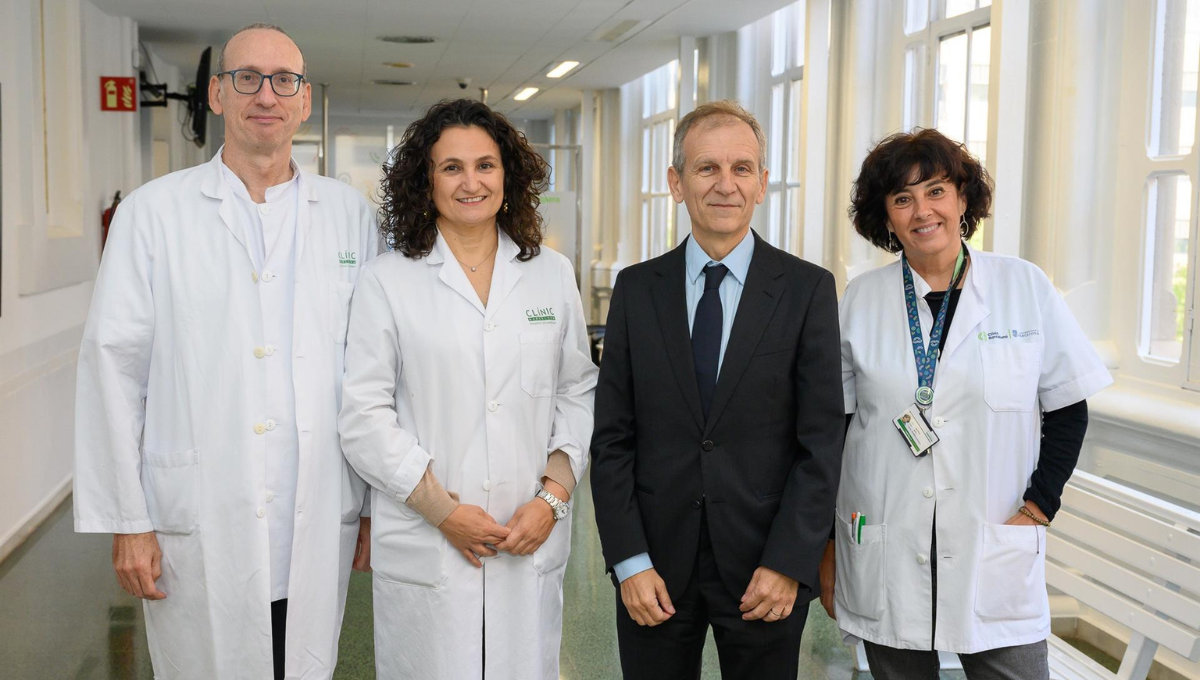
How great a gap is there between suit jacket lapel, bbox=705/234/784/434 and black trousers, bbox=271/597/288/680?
1.03 m

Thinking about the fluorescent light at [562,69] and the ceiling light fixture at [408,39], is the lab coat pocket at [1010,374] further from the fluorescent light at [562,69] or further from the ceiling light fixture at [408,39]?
the fluorescent light at [562,69]

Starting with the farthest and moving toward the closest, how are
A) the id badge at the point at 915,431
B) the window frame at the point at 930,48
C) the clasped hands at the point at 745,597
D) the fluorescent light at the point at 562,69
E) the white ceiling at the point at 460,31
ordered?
the fluorescent light at the point at 562,69 < the white ceiling at the point at 460,31 < the window frame at the point at 930,48 < the id badge at the point at 915,431 < the clasped hands at the point at 745,597

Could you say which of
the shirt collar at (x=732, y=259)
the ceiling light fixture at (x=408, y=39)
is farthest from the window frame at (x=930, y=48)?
the ceiling light fixture at (x=408, y=39)

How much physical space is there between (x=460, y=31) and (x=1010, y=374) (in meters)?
7.93

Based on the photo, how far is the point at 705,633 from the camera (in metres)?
2.09

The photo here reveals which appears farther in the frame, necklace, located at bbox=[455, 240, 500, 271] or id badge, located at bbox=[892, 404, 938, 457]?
necklace, located at bbox=[455, 240, 500, 271]

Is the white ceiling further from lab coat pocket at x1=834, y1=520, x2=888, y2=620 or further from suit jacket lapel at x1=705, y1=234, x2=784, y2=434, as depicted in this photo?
lab coat pocket at x1=834, y1=520, x2=888, y2=620

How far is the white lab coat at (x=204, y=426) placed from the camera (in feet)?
7.10

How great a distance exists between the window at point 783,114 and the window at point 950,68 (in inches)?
71.7

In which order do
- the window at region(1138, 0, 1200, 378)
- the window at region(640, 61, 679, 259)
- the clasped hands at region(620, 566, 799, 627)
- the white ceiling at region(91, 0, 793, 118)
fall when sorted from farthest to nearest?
the window at region(640, 61, 679, 259), the white ceiling at region(91, 0, 793, 118), the window at region(1138, 0, 1200, 378), the clasped hands at region(620, 566, 799, 627)

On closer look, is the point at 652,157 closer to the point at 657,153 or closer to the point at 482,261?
the point at 657,153

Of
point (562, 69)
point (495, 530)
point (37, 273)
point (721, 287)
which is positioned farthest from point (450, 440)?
point (562, 69)

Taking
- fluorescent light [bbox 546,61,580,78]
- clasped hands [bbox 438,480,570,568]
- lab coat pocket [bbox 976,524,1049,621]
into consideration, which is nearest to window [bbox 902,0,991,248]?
lab coat pocket [bbox 976,524,1049,621]

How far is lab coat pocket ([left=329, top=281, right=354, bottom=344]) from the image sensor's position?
7.32ft
